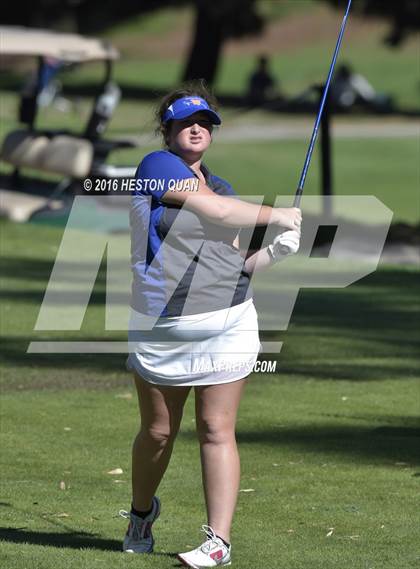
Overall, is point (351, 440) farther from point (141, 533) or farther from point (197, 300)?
point (197, 300)

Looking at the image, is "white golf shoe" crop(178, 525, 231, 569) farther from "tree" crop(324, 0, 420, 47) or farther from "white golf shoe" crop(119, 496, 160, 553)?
"tree" crop(324, 0, 420, 47)

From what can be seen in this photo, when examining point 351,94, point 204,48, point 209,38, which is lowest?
point 351,94

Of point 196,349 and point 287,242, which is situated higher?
point 287,242

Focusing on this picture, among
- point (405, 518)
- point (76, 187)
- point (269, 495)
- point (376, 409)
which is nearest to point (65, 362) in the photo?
point (376, 409)

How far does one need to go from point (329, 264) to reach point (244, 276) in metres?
10.8

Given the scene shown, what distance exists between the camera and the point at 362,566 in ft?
18.5

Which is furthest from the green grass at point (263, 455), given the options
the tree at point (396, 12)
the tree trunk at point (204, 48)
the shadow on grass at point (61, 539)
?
A: the tree trunk at point (204, 48)

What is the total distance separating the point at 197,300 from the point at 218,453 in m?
0.60

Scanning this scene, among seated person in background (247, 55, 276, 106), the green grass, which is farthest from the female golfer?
seated person in background (247, 55, 276, 106)

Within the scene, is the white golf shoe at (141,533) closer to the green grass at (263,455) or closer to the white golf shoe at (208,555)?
the green grass at (263,455)

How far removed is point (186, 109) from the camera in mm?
5547

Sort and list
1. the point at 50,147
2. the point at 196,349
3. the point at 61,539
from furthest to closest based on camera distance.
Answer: the point at 50,147, the point at 61,539, the point at 196,349

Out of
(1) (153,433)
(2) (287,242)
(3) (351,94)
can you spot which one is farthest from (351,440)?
(3) (351,94)

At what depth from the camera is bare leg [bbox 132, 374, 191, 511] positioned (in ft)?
18.3
